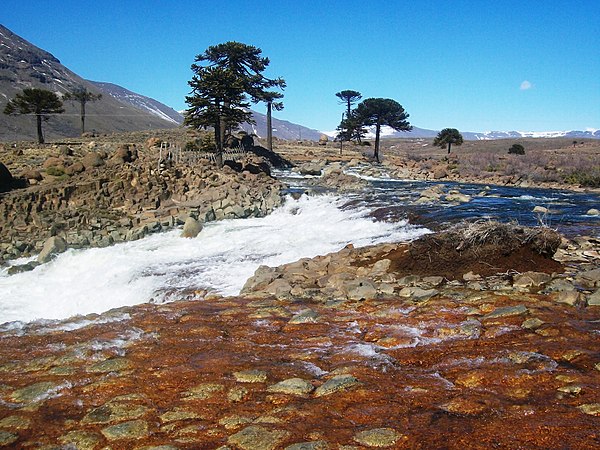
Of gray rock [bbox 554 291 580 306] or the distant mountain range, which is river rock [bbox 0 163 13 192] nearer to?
gray rock [bbox 554 291 580 306]

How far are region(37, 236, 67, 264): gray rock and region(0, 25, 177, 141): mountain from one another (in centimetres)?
8646

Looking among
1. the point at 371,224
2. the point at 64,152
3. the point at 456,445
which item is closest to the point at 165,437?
the point at 456,445

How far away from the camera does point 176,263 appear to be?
40.9ft

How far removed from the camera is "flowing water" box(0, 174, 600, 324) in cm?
1062

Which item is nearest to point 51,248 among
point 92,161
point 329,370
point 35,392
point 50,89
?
point 92,161

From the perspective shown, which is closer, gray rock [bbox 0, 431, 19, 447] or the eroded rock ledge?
gray rock [bbox 0, 431, 19, 447]

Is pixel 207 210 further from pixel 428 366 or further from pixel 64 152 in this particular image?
pixel 428 366

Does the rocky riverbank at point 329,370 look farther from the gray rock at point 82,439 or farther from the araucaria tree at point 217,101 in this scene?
the araucaria tree at point 217,101

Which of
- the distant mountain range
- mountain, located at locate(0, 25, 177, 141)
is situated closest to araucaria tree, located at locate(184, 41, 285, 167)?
the distant mountain range

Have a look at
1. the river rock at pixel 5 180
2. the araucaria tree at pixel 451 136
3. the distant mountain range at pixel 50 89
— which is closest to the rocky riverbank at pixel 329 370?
the river rock at pixel 5 180

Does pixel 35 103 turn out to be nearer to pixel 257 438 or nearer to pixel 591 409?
pixel 257 438

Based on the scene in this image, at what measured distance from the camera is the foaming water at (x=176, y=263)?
413 inches

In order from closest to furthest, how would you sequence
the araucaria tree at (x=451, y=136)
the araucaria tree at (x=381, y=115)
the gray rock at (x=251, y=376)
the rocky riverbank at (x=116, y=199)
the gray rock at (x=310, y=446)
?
the gray rock at (x=310, y=446) → the gray rock at (x=251, y=376) → the rocky riverbank at (x=116, y=199) → the araucaria tree at (x=381, y=115) → the araucaria tree at (x=451, y=136)

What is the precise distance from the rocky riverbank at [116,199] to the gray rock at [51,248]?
19 centimetres
